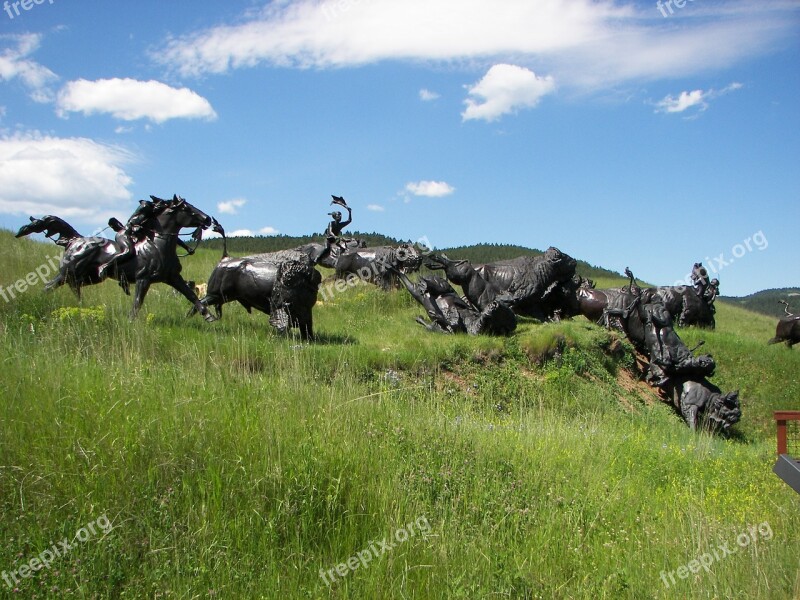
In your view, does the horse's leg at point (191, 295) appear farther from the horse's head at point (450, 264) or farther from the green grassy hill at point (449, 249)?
the green grassy hill at point (449, 249)

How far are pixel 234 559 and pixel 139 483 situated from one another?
889 mm

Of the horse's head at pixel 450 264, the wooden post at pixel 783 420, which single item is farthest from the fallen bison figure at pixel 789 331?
the wooden post at pixel 783 420

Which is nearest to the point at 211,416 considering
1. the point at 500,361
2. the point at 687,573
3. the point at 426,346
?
the point at 687,573

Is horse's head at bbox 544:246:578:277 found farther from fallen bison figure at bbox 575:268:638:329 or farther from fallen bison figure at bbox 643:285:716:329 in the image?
fallen bison figure at bbox 643:285:716:329

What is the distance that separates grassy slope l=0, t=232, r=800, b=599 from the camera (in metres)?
4.33

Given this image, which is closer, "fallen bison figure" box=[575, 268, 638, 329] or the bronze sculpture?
the bronze sculpture

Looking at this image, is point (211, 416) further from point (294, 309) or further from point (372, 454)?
point (294, 309)

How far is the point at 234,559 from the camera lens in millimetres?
4348

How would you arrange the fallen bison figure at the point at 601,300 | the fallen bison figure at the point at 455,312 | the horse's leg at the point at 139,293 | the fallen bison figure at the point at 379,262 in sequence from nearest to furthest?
1. the horse's leg at the point at 139,293
2. the fallen bison figure at the point at 455,312
3. the fallen bison figure at the point at 601,300
4. the fallen bison figure at the point at 379,262

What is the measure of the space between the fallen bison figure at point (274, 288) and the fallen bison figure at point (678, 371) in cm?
745

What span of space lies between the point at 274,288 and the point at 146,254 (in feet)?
7.08

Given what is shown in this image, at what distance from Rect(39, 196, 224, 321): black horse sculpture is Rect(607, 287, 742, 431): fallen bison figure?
902 centimetres

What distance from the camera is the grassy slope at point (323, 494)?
14.2 ft

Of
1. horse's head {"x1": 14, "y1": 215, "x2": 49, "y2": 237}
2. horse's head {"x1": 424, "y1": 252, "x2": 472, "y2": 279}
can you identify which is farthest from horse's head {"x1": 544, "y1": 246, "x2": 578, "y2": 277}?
horse's head {"x1": 14, "y1": 215, "x2": 49, "y2": 237}
